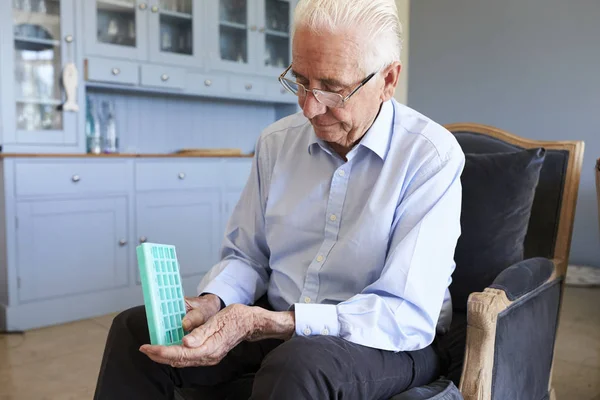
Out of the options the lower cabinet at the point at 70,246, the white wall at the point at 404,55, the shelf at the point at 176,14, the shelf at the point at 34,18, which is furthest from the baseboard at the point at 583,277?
the shelf at the point at 34,18

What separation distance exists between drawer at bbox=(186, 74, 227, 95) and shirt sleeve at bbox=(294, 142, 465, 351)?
8.20 feet

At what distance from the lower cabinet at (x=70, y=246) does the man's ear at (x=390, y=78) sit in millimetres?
1999

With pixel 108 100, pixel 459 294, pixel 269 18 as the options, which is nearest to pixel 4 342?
pixel 108 100

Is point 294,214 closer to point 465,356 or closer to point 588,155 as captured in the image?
point 465,356

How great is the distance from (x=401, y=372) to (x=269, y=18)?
3180 millimetres

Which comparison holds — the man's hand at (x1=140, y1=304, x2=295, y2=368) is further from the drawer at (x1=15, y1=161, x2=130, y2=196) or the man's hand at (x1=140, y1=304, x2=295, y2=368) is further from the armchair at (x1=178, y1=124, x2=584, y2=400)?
the drawer at (x1=15, y1=161, x2=130, y2=196)

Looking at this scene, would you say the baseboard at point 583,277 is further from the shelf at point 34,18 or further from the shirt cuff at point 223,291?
the shelf at point 34,18

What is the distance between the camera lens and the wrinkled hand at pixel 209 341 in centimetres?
93

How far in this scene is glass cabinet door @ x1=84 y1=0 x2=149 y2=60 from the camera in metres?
2.96

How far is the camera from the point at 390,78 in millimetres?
1183

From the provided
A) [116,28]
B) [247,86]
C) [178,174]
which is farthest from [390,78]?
[247,86]

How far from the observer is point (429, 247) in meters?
1.05

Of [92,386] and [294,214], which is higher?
[294,214]

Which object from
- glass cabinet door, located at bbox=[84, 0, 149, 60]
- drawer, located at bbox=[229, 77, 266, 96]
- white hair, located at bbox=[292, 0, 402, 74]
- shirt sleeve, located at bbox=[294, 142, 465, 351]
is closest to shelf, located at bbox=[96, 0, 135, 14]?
glass cabinet door, located at bbox=[84, 0, 149, 60]
